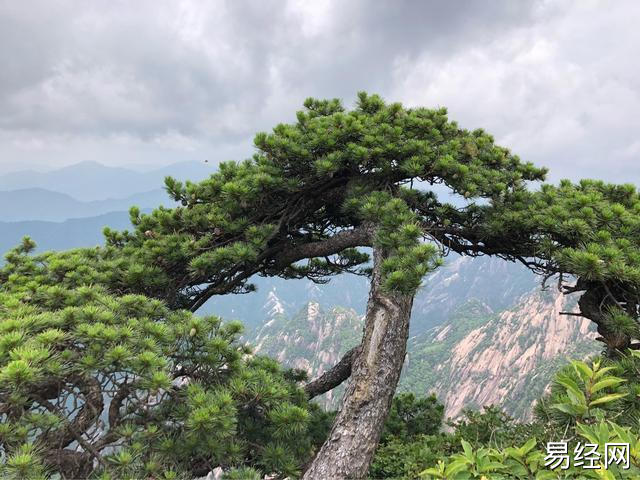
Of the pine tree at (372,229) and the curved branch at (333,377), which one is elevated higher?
the pine tree at (372,229)

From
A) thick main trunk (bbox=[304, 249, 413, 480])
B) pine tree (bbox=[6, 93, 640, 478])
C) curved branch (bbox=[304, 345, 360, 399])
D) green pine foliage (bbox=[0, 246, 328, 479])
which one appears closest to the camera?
green pine foliage (bbox=[0, 246, 328, 479])

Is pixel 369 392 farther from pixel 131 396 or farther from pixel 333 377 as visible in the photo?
pixel 131 396

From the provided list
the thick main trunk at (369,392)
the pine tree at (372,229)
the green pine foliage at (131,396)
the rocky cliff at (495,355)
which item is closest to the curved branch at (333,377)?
the pine tree at (372,229)

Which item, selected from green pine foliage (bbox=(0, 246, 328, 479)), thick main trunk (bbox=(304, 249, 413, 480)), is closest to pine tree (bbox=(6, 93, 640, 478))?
thick main trunk (bbox=(304, 249, 413, 480))

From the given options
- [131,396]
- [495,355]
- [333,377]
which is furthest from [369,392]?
[495,355]

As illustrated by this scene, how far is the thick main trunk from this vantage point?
15.4 feet

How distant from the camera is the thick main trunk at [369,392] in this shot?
15.4 feet

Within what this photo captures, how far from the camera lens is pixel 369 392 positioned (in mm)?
5156

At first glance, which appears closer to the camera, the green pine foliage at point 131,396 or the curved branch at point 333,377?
the green pine foliage at point 131,396

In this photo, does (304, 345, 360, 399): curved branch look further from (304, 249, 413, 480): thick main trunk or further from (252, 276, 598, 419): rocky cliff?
(252, 276, 598, 419): rocky cliff

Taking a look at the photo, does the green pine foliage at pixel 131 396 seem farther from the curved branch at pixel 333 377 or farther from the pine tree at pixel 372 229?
→ the curved branch at pixel 333 377

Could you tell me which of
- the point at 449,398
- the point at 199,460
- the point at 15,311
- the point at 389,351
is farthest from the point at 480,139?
the point at 449,398

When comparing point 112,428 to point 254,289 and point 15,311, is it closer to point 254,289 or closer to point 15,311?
point 15,311

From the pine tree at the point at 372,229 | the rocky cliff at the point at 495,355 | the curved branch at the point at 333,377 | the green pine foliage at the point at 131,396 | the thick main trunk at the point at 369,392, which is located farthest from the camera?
the rocky cliff at the point at 495,355
